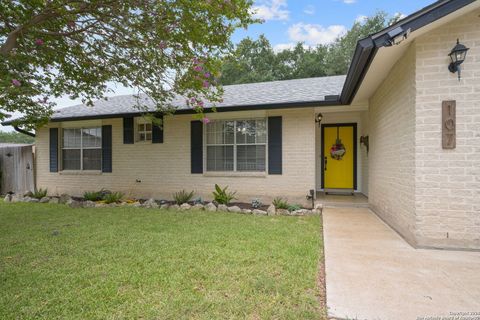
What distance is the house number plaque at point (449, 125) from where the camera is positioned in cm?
354

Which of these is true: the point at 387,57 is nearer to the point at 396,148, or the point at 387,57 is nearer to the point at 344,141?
the point at 396,148

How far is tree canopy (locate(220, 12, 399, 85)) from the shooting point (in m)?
21.9

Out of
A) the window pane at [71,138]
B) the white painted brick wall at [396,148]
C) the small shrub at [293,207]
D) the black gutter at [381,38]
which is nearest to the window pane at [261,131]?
the small shrub at [293,207]

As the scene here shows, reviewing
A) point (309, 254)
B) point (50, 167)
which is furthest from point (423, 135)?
point (50, 167)

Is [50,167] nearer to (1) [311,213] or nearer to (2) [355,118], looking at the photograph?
(1) [311,213]

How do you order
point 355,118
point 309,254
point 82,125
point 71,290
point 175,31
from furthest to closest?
point 82,125 → point 355,118 → point 175,31 → point 309,254 → point 71,290

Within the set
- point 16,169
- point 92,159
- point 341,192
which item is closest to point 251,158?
point 341,192

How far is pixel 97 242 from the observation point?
4.07 meters

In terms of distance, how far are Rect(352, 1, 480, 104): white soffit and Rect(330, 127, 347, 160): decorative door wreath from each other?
251 cm

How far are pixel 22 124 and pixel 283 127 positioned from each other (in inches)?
258

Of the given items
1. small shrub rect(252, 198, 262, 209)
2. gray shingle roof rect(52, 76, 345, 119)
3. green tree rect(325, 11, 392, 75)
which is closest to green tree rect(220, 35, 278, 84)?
green tree rect(325, 11, 392, 75)

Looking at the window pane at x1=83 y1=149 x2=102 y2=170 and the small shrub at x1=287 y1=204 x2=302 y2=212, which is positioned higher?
the window pane at x1=83 y1=149 x2=102 y2=170

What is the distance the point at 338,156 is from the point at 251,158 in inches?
124

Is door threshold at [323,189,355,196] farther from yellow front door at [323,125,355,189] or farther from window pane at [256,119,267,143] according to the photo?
window pane at [256,119,267,143]
